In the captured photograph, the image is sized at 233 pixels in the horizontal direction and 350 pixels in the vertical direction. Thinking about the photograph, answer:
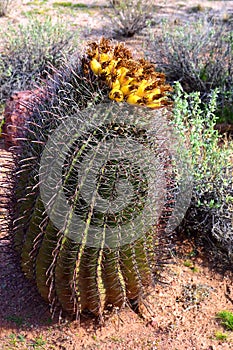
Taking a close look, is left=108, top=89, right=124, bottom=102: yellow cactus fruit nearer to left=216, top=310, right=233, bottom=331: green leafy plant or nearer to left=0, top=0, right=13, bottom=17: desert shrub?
left=216, top=310, right=233, bottom=331: green leafy plant

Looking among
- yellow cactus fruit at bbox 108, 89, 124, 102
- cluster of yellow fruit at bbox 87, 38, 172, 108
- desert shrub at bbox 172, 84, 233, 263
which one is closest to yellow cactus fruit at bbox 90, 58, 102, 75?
cluster of yellow fruit at bbox 87, 38, 172, 108

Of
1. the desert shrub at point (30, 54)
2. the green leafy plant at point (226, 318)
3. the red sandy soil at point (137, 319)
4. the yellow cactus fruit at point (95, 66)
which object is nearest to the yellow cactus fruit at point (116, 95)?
the yellow cactus fruit at point (95, 66)

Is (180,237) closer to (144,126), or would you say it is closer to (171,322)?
(171,322)

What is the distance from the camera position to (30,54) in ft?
19.2

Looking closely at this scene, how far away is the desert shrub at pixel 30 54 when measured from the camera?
5.59m

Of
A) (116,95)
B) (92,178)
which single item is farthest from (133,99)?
(92,178)

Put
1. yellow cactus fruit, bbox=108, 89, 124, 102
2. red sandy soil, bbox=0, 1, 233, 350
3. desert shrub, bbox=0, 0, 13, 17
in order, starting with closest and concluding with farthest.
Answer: yellow cactus fruit, bbox=108, 89, 124, 102
red sandy soil, bbox=0, 1, 233, 350
desert shrub, bbox=0, 0, 13, 17

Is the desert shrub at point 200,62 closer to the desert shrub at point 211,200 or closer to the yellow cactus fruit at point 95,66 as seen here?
the desert shrub at point 211,200

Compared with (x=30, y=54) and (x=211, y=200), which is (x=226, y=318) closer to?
(x=211, y=200)

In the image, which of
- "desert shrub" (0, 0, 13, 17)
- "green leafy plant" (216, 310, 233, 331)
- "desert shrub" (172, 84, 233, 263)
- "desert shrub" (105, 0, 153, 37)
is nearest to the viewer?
"green leafy plant" (216, 310, 233, 331)

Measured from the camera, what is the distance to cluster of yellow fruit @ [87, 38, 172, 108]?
2.35m

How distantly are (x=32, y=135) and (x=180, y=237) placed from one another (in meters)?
1.58

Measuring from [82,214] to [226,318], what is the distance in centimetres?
120

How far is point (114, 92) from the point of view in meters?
2.33
